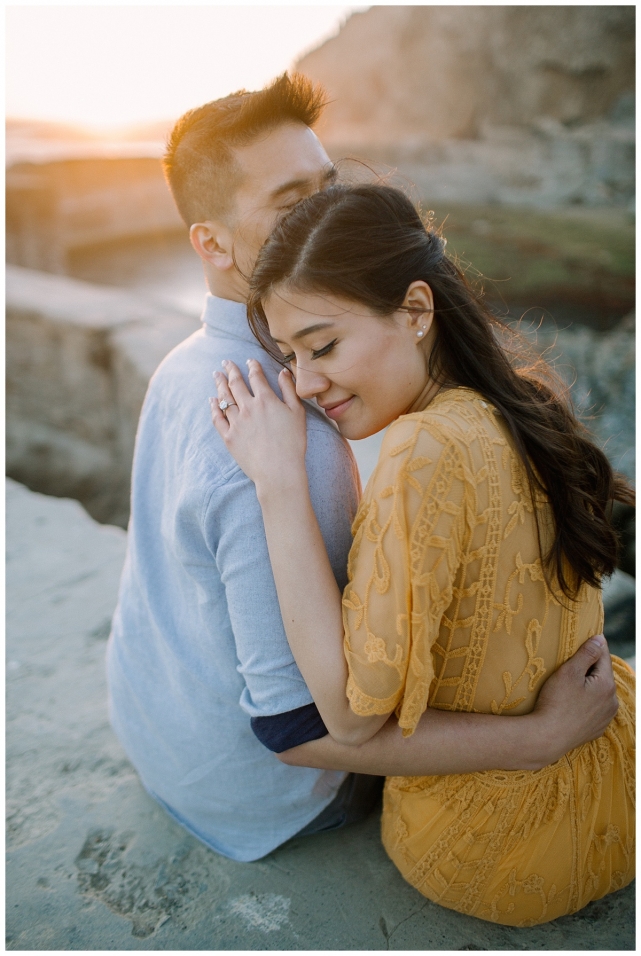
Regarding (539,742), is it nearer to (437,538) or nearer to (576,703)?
(576,703)

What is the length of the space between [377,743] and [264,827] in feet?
1.57

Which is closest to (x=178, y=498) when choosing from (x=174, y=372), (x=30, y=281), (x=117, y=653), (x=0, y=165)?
(x=174, y=372)

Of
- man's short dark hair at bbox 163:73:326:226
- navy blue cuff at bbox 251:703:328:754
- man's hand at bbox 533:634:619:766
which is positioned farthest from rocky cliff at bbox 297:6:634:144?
navy blue cuff at bbox 251:703:328:754

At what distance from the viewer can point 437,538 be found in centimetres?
101

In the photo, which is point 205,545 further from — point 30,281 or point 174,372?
point 30,281

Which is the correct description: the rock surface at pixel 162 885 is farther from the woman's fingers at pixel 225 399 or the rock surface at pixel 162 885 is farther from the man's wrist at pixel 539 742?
the woman's fingers at pixel 225 399

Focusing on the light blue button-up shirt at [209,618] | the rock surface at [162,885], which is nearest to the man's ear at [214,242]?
the light blue button-up shirt at [209,618]

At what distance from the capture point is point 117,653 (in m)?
1.63

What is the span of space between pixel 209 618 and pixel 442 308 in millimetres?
717

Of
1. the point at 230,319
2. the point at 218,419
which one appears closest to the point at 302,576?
the point at 218,419

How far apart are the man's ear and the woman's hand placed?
0.33 m

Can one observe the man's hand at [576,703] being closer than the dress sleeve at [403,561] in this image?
No

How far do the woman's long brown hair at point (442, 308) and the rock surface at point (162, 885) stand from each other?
730mm

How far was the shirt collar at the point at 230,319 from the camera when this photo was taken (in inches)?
52.4
